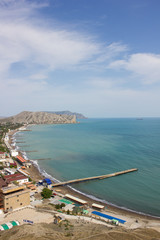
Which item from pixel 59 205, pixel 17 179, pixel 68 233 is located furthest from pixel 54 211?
pixel 17 179

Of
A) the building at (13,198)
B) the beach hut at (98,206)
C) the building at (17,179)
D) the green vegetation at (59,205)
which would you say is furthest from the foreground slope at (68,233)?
the building at (17,179)

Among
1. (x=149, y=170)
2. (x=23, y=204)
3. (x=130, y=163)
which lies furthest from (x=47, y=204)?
(x=130, y=163)

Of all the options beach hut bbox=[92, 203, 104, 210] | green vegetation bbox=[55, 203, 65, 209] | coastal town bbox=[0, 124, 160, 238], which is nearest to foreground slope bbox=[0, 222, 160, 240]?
coastal town bbox=[0, 124, 160, 238]

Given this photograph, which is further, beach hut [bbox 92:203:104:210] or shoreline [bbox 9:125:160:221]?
beach hut [bbox 92:203:104:210]

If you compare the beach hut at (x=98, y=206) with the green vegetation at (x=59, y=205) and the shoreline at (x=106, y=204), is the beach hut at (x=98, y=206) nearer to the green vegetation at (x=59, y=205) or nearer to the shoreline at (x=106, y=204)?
the shoreline at (x=106, y=204)

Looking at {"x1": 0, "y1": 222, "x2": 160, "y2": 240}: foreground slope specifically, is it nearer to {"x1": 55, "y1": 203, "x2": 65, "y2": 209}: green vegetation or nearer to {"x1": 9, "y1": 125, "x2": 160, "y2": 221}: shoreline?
{"x1": 55, "y1": 203, "x2": 65, "y2": 209}: green vegetation

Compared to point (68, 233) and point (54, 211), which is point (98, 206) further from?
point (68, 233)

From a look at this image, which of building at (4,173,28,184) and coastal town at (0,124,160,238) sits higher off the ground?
building at (4,173,28,184)

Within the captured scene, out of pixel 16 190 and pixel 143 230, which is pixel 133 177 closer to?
pixel 143 230
